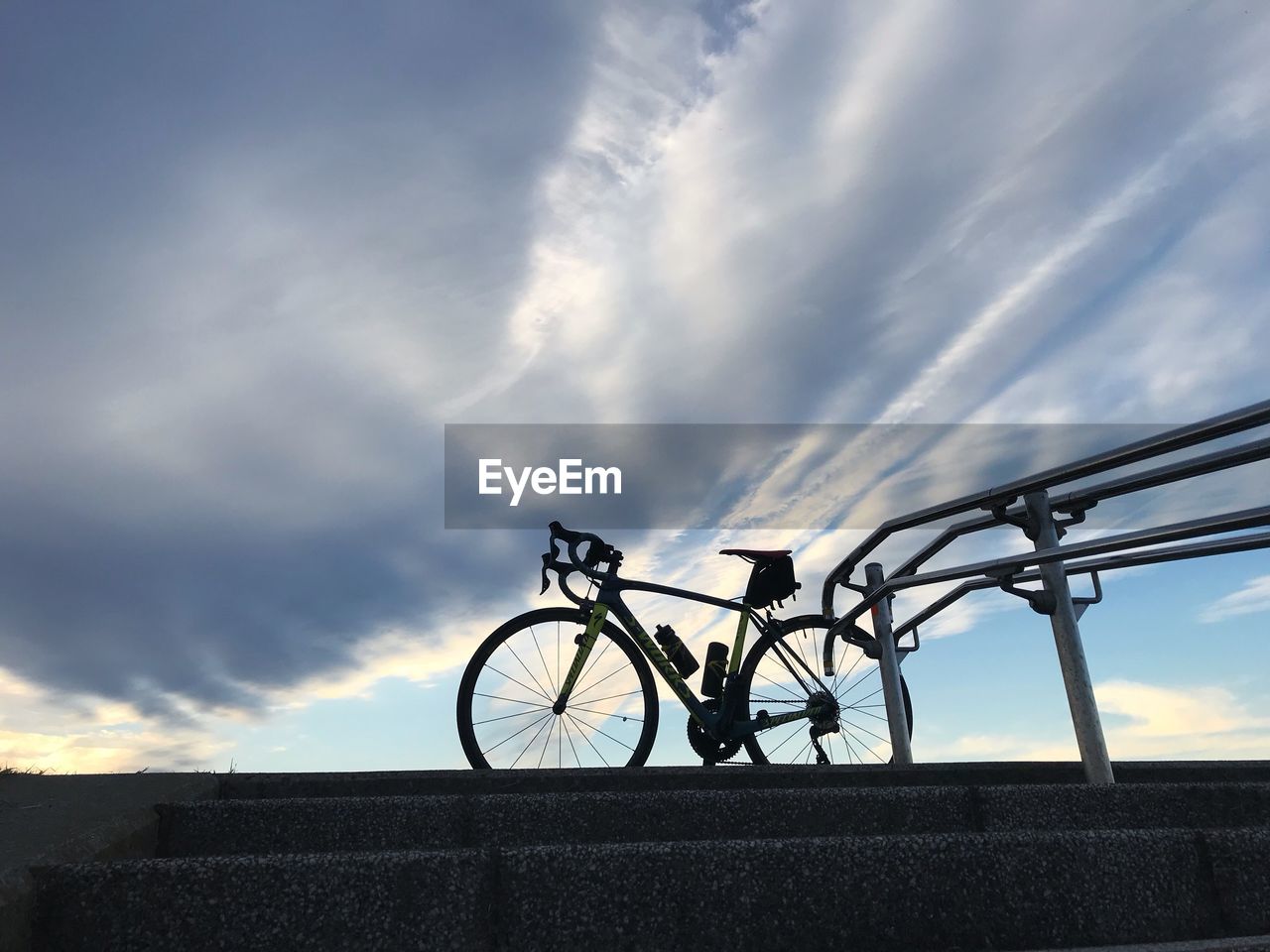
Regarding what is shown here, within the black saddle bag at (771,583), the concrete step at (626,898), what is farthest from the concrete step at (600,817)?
the black saddle bag at (771,583)

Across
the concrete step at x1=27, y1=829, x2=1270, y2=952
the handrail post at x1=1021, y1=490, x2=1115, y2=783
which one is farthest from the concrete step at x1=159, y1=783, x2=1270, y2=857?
the concrete step at x1=27, y1=829, x2=1270, y2=952

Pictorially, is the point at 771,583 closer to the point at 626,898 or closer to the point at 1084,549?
the point at 1084,549

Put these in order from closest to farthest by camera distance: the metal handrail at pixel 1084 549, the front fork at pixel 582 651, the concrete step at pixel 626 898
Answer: the concrete step at pixel 626 898
the metal handrail at pixel 1084 549
the front fork at pixel 582 651

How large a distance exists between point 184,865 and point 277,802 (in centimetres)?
93

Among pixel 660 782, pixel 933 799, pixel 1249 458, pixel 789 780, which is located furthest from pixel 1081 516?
pixel 660 782

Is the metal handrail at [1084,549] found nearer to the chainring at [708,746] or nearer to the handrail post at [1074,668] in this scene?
the handrail post at [1074,668]

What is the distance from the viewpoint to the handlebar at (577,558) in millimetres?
5152

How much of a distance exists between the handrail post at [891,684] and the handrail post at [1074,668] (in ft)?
3.47

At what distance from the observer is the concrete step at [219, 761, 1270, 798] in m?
3.62

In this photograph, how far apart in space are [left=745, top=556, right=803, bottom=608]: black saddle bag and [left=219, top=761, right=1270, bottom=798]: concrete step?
58.2 inches

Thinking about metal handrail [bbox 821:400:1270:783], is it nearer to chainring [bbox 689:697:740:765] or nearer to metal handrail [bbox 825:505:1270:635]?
metal handrail [bbox 825:505:1270:635]

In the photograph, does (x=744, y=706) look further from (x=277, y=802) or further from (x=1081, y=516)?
(x=277, y=802)

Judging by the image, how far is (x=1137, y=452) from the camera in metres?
3.11

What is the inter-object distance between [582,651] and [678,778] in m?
1.32
